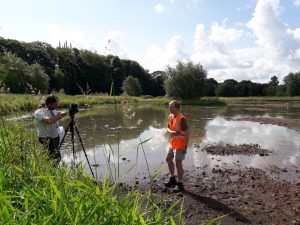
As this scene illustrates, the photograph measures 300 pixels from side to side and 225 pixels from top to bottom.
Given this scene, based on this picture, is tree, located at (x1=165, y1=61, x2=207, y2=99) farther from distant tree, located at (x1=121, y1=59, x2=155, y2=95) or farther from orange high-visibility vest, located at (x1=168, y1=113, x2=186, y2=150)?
orange high-visibility vest, located at (x1=168, y1=113, x2=186, y2=150)

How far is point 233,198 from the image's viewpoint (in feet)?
24.4

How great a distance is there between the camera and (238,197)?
754cm

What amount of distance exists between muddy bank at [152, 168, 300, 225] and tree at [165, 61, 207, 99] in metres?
45.6

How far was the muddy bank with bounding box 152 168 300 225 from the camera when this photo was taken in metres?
6.34

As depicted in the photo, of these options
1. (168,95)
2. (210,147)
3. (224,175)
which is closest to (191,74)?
(168,95)

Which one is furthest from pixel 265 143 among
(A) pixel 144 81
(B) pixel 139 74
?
(B) pixel 139 74

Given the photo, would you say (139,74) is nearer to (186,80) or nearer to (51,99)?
(186,80)

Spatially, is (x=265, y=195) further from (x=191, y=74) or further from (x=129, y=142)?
(x=191, y=74)

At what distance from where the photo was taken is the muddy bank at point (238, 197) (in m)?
6.34

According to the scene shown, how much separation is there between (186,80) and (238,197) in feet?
158

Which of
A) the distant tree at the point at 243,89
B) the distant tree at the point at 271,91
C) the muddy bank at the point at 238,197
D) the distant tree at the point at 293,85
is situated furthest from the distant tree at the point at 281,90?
the muddy bank at the point at 238,197

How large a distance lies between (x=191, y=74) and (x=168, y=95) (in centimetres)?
552

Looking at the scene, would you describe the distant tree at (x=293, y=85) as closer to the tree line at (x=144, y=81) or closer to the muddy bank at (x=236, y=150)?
the tree line at (x=144, y=81)

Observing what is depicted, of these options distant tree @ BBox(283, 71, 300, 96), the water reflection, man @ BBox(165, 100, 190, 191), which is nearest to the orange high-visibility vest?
man @ BBox(165, 100, 190, 191)
